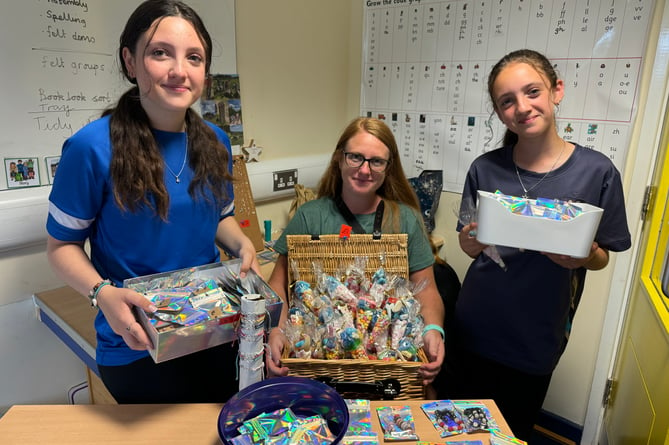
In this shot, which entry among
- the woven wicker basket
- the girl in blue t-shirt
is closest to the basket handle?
the girl in blue t-shirt

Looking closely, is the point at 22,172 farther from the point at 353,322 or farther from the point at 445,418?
the point at 445,418

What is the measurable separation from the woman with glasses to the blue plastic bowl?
1.82ft

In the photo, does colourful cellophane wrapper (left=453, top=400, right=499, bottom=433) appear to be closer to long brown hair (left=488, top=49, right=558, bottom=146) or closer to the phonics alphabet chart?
long brown hair (left=488, top=49, right=558, bottom=146)

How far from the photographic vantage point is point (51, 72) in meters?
1.57

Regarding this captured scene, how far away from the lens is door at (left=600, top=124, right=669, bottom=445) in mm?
1309

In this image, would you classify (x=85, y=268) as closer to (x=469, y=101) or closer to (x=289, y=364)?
(x=289, y=364)

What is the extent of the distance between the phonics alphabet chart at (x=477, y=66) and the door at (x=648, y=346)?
1.00 ft

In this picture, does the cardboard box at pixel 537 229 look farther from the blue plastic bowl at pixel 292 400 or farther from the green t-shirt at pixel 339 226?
the blue plastic bowl at pixel 292 400

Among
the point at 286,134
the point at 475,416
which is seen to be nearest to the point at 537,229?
the point at 475,416

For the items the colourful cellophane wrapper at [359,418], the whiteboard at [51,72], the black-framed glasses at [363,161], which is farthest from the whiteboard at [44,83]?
the colourful cellophane wrapper at [359,418]

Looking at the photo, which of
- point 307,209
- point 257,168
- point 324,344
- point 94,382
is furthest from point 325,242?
point 94,382

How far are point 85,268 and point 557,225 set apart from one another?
1.07m

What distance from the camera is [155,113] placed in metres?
1.03

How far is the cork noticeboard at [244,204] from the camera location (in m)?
2.07
